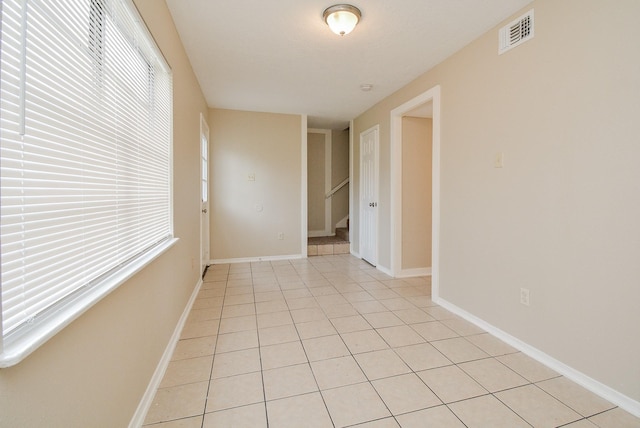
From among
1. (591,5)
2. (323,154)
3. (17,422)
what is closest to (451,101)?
(591,5)

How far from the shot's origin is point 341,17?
6.61 feet

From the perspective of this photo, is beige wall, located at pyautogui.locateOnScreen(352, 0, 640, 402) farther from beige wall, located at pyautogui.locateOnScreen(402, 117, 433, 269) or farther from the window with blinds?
the window with blinds

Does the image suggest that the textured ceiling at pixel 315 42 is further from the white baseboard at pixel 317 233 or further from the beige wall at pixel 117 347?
the white baseboard at pixel 317 233

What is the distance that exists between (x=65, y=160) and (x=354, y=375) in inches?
69.5

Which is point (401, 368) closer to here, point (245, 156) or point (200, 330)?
point (200, 330)

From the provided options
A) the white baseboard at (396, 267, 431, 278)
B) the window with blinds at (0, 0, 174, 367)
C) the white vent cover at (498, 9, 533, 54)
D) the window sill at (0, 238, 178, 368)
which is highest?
the white vent cover at (498, 9, 533, 54)

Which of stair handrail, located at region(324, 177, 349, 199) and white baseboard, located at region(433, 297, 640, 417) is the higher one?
→ stair handrail, located at region(324, 177, 349, 199)

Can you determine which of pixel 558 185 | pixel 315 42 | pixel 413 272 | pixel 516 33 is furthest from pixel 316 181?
pixel 558 185

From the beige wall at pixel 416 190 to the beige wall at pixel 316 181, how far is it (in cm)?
262

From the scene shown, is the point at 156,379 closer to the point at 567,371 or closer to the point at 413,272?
the point at 567,371

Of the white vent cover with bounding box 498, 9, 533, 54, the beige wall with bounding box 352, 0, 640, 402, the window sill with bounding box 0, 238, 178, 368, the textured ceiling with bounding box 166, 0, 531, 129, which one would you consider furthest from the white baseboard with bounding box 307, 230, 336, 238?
the window sill with bounding box 0, 238, 178, 368

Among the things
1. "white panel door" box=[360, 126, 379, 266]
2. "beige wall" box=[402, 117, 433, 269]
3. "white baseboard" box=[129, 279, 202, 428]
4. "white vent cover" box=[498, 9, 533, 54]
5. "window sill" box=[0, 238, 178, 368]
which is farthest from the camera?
"white panel door" box=[360, 126, 379, 266]

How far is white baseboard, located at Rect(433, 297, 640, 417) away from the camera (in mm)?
1478

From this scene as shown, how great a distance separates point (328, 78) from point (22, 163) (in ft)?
9.90
